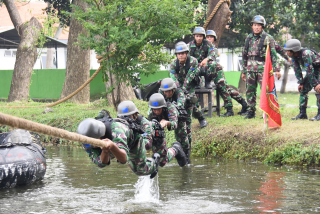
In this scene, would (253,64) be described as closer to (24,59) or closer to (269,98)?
(269,98)

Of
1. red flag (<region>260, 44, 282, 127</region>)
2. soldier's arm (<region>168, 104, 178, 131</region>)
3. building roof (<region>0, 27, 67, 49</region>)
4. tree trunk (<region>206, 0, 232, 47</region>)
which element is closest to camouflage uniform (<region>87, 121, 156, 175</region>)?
soldier's arm (<region>168, 104, 178, 131</region>)

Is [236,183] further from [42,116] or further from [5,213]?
[42,116]

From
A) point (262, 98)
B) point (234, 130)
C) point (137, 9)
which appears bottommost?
point (234, 130)

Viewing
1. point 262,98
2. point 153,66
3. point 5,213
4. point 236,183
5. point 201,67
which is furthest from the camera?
point 153,66

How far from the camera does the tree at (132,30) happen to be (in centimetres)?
1216

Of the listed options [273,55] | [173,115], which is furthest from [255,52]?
[173,115]

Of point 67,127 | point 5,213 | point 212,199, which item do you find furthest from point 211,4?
point 5,213

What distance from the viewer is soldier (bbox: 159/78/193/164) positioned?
345 inches

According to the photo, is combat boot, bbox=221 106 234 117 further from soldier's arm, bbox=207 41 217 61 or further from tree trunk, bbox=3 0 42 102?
tree trunk, bbox=3 0 42 102

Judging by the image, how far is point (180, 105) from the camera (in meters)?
8.72

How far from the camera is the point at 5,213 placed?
6.01 m

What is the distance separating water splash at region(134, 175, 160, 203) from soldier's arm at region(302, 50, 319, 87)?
4693 mm

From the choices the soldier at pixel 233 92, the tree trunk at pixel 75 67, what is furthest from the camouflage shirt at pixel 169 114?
the tree trunk at pixel 75 67

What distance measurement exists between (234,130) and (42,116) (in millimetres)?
6844
